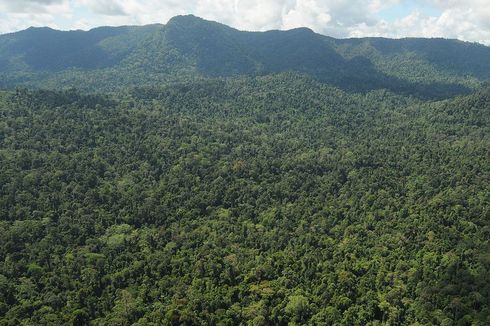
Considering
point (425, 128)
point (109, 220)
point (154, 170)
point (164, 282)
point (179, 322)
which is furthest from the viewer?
point (425, 128)

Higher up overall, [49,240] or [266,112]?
[266,112]

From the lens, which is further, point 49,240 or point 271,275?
point 49,240

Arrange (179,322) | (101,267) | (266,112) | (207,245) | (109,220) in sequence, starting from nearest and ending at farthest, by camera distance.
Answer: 1. (179,322)
2. (101,267)
3. (207,245)
4. (109,220)
5. (266,112)

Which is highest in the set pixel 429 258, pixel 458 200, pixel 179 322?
pixel 458 200

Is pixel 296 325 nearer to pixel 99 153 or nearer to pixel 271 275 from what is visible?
pixel 271 275

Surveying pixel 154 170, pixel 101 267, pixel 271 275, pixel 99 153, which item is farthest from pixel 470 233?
pixel 99 153

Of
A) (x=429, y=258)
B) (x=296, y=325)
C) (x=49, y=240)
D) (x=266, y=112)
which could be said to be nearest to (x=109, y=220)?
(x=49, y=240)

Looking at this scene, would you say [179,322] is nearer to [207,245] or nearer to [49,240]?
[207,245]
